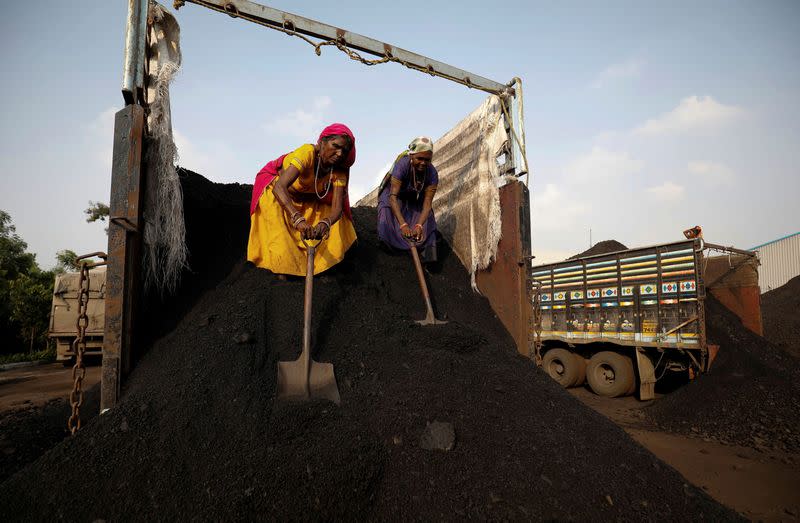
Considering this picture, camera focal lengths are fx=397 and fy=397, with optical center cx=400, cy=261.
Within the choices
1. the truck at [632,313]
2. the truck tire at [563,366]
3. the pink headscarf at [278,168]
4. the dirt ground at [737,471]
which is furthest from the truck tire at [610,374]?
the pink headscarf at [278,168]

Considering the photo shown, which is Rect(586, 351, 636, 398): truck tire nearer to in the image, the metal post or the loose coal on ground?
the loose coal on ground

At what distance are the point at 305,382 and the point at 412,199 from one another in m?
2.06

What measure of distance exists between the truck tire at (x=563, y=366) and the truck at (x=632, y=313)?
1cm

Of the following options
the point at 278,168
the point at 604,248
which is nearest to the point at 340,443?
the point at 278,168

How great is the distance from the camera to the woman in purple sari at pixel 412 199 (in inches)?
123

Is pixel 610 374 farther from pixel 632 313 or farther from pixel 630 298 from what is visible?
pixel 630 298

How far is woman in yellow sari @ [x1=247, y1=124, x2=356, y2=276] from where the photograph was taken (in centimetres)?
249

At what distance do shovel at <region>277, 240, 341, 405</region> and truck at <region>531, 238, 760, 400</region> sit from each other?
3064 mm

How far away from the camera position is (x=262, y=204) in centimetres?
260

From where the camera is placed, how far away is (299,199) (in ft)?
9.07

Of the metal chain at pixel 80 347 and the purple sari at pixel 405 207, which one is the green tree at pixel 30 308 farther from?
the purple sari at pixel 405 207

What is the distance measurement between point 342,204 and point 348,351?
1.03 metres

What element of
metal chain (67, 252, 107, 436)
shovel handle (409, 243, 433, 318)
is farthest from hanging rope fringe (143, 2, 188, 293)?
shovel handle (409, 243, 433, 318)

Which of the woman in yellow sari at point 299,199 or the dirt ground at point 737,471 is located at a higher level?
the woman in yellow sari at point 299,199
